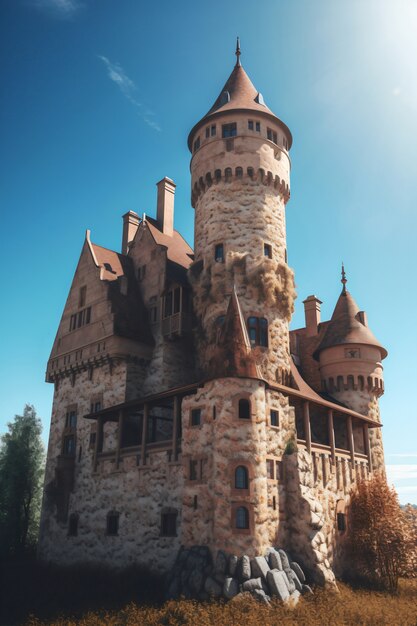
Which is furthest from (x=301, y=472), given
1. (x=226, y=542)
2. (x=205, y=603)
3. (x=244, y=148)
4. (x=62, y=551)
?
(x=244, y=148)

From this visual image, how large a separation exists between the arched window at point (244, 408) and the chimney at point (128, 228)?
2289cm

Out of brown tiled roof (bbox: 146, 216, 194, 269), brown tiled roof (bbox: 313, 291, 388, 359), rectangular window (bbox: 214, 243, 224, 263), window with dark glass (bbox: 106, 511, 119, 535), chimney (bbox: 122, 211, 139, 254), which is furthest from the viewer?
chimney (bbox: 122, 211, 139, 254)

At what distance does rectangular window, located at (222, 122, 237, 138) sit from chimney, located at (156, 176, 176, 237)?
8.99m

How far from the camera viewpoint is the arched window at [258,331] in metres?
31.3

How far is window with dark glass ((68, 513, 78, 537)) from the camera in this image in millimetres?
33797

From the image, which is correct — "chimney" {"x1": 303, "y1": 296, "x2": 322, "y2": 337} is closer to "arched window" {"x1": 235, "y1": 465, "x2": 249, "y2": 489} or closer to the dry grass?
"arched window" {"x1": 235, "y1": 465, "x2": 249, "y2": 489}

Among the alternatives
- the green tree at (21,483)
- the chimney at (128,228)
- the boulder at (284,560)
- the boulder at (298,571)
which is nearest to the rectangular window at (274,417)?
the boulder at (284,560)

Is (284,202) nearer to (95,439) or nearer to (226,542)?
(95,439)

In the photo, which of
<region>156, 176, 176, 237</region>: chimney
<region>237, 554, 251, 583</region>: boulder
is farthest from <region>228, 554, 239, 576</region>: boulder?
<region>156, 176, 176, 237</region>: chimney

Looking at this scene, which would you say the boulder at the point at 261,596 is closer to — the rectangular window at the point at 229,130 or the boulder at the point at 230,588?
the boulder at the point at 230,588

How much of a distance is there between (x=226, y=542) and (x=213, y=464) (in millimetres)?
3259

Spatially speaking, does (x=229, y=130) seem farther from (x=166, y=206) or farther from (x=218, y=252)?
(x=166, y=206)

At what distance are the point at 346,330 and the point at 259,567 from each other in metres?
20.5

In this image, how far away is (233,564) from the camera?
74.3 feet
